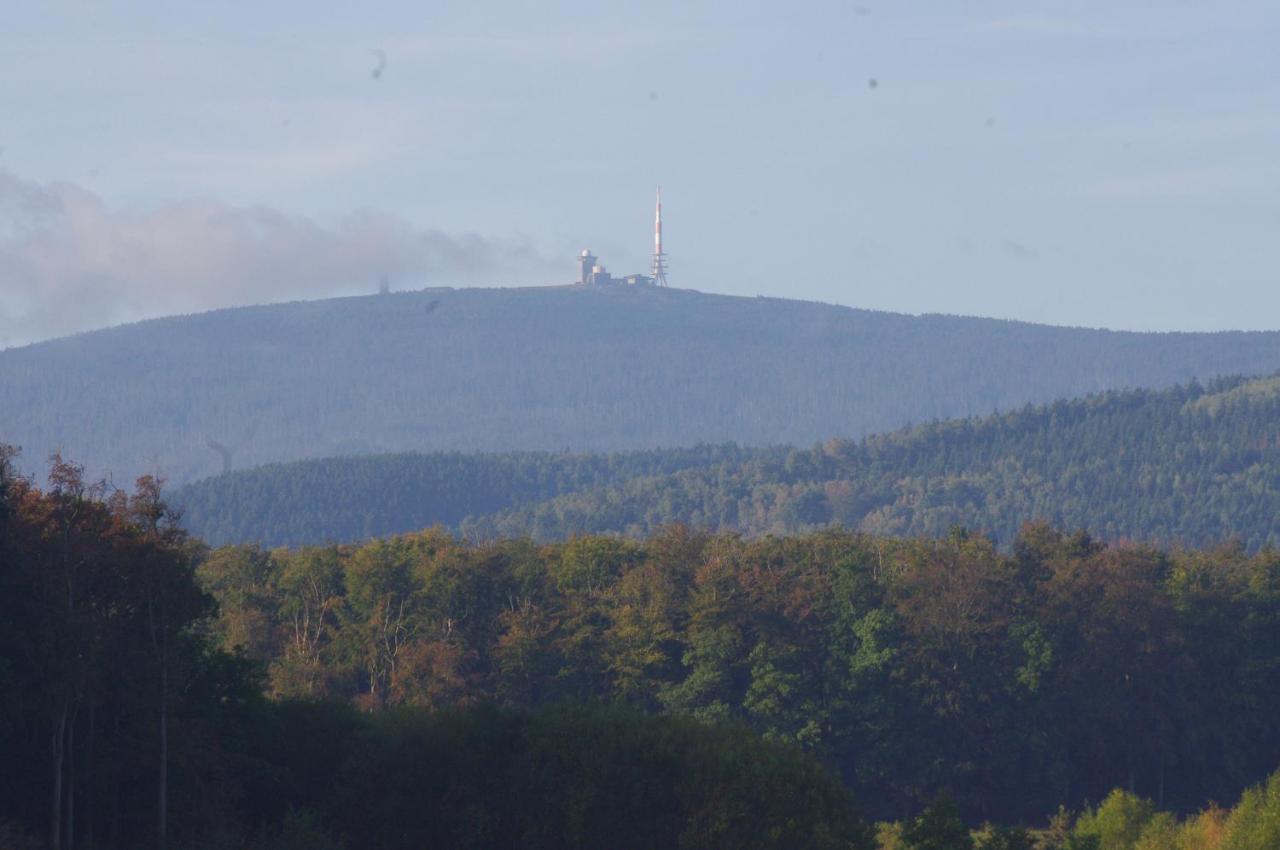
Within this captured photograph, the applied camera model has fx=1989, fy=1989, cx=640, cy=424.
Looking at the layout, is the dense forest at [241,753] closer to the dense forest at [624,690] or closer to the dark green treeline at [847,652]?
the dense forest at [624,690]

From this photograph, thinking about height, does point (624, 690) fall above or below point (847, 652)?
below

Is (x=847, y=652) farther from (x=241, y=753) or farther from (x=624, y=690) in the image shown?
(x=241, y=753)

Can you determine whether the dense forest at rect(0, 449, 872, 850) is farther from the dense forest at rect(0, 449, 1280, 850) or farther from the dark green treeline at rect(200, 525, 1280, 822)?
the dark green treeline at rect(200, 525, 1280, 822)

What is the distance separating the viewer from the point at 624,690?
98.0 m

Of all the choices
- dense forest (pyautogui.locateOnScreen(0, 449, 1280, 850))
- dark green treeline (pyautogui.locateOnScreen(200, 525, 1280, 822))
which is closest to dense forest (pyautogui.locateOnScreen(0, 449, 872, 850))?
dense forest (pyautogui.locateOnScreen(0, 449, 1280, 850))

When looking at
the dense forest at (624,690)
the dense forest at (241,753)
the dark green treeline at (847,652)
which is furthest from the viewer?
the dark green treeline at (847,652)

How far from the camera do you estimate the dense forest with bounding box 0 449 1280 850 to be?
55.6 m

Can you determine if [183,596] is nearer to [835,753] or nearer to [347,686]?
[347,686]

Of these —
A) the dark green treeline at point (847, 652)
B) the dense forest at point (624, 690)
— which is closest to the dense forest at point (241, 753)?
the dense forest at point (624, 690)

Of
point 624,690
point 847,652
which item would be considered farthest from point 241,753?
point 847,652

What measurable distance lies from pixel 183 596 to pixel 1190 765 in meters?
63.8

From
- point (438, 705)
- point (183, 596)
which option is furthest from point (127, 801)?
point (438, 705)

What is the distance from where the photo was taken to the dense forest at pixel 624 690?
5559 cm

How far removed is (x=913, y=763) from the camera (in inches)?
3797
